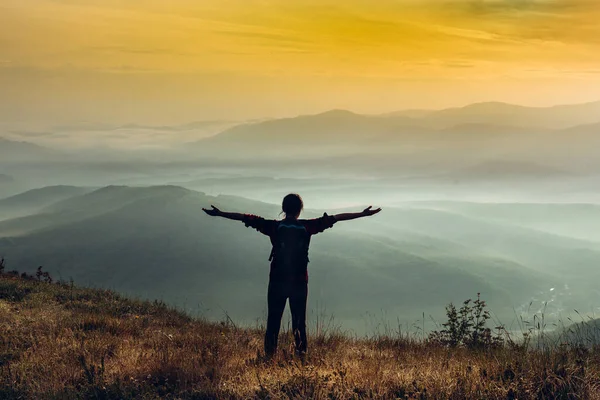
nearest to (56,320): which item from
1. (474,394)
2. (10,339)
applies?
(10,339)

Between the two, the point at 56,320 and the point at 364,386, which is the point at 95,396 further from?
the point at 56,320

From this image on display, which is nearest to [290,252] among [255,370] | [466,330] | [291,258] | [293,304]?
[291,258]

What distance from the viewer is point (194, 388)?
6941 mm

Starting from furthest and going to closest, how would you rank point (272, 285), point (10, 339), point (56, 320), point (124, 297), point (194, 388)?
point (124, 297), point (56, 320), point (10, 339), point (272, 285), point (194, 388)

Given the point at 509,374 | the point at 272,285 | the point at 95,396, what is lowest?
the point at 95,396

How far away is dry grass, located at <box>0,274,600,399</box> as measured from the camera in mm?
6617

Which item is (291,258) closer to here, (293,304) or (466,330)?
(293,304)

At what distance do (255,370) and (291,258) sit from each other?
1.57 metres

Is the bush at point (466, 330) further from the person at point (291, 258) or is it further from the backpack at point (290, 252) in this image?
the backpack at point (290, 252)

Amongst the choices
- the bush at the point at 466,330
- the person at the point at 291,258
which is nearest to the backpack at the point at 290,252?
the person at the point at 291,258

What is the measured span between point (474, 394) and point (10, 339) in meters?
6.99

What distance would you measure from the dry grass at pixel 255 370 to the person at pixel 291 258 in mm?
501

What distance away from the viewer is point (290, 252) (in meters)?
8.20

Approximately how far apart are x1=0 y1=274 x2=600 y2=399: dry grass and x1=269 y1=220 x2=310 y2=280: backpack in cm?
111
